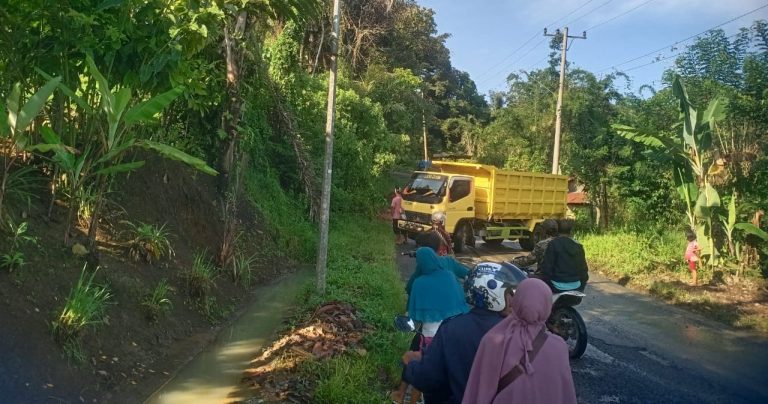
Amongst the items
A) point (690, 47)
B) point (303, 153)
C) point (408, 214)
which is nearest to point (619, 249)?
point (408, 214)

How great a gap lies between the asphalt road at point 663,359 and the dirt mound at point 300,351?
100 inches

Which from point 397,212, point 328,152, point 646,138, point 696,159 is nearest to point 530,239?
point 397,212

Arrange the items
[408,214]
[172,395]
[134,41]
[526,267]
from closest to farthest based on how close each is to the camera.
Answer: [172,395], [134,41], [526,267], [408,214]

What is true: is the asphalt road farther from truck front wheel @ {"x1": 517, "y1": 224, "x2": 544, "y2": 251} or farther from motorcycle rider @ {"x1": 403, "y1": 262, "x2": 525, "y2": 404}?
truck front wheel @ {"x1": 517, "y1": 224, "x2": 544, "y2": 251}

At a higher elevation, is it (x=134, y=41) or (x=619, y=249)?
(x=134, y=41)

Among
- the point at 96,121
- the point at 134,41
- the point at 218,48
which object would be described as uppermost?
the point at 218,48

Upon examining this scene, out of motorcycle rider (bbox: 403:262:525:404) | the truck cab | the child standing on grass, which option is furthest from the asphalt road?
the truck cab

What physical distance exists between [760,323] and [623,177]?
9203 millimetres

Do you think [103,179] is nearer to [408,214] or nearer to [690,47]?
[408,214]

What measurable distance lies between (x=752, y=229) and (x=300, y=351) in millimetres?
10430

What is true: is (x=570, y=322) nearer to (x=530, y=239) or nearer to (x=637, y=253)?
(x=637, y=253)

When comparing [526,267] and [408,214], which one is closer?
[526,267]

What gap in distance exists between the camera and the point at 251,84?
1174cm

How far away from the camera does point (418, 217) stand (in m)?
17.9
